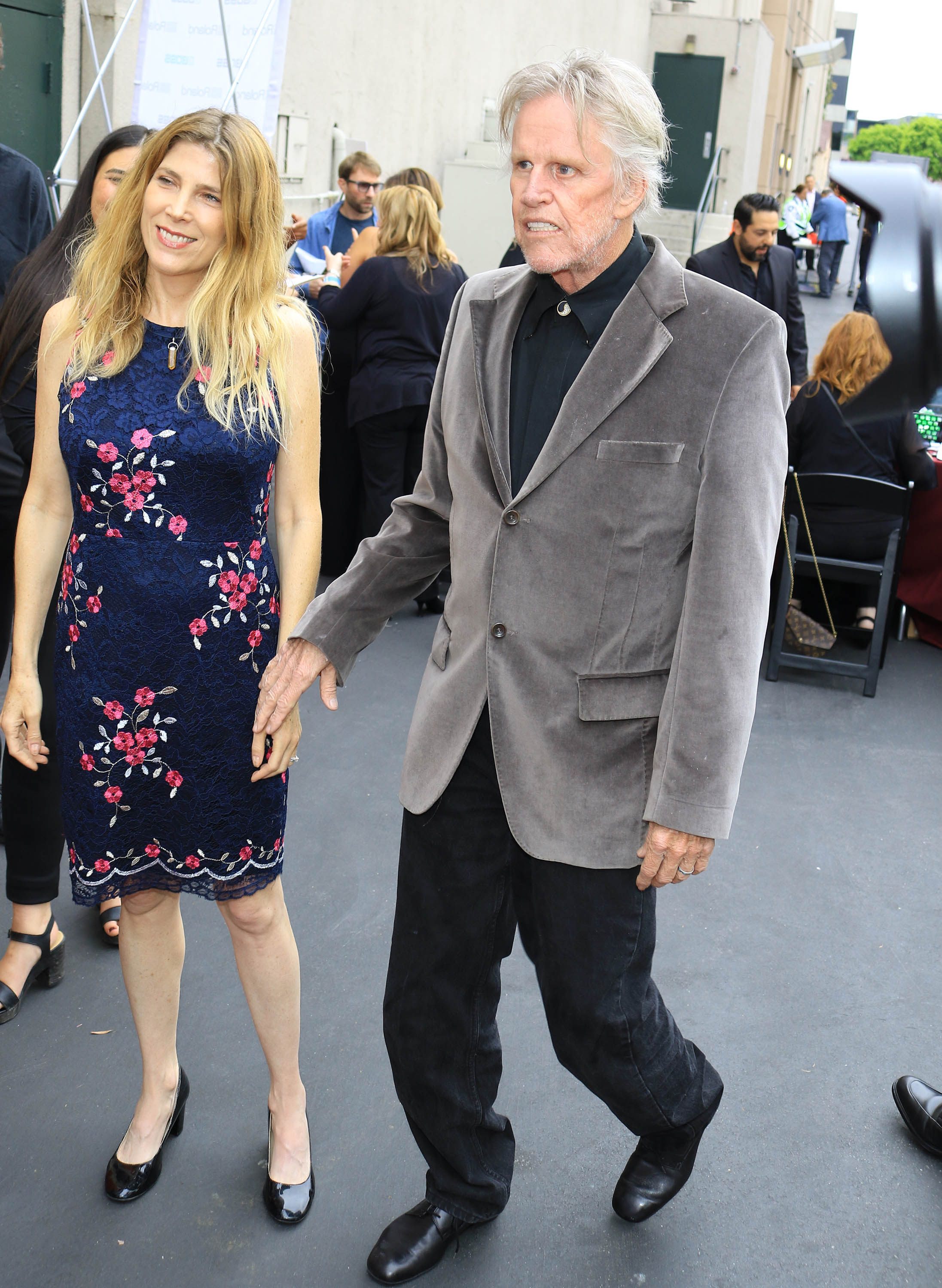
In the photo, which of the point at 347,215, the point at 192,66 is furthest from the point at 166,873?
the point at 347,215

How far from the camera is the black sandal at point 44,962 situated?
280cm

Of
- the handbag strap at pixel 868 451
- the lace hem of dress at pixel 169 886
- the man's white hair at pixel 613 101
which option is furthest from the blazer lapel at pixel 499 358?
the handbag strap at pixel 868 451

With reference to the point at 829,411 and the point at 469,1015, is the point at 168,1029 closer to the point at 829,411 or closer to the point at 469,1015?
the point at 469,1015

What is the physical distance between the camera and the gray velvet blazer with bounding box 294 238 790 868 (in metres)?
1.74

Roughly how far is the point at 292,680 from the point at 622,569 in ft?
1.98

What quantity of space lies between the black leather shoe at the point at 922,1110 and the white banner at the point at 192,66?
381 cm

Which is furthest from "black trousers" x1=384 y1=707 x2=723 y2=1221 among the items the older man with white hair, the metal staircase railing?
the metal staircase railing

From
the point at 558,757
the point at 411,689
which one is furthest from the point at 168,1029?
the point at 411,689

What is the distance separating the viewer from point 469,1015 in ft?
6.88

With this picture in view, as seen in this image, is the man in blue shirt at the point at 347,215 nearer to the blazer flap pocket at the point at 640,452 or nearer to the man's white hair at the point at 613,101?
the man's white hair at the point at 613,101

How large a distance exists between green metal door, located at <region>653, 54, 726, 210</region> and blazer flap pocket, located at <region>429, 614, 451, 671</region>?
2390cm

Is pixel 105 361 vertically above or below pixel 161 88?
below

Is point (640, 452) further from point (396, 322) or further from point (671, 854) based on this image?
point (396, 322)

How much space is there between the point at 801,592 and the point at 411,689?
2.24 meters
